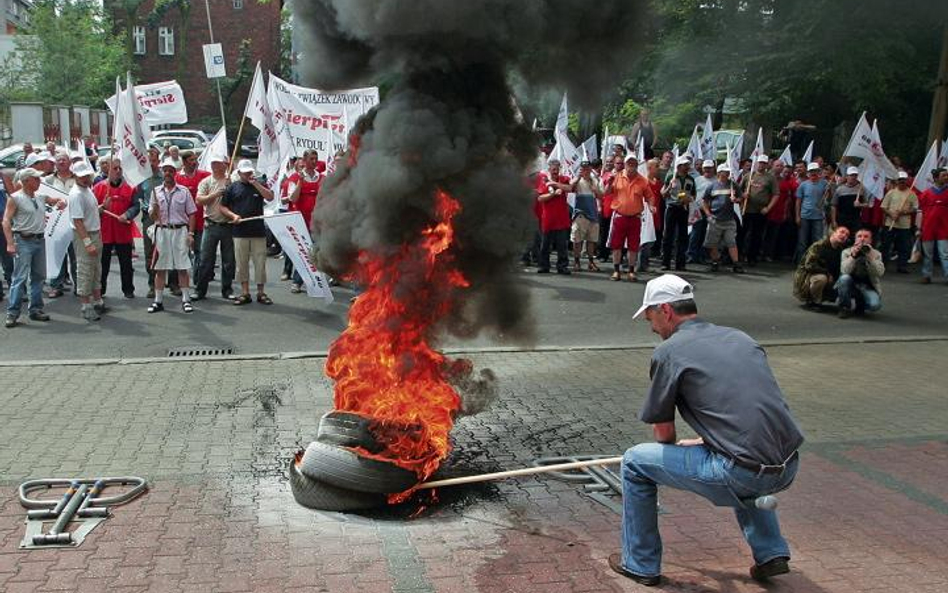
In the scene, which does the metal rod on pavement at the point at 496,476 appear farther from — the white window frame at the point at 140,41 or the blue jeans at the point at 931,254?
the white window frame at the point at 140,41

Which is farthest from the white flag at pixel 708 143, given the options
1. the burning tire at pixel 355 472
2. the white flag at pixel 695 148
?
the burning tire at pixel 355 472

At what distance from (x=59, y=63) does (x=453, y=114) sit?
38.8 metres

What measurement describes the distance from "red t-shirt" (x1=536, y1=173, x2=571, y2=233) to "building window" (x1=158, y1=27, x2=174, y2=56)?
40667 millimetres

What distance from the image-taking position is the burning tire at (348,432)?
5.12m

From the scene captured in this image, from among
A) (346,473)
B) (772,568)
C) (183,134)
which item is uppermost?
(183,134)

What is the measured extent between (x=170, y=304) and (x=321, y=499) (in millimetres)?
7532

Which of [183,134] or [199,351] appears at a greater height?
[183,134]

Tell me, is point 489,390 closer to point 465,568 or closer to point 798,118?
point 465,568

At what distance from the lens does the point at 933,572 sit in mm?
4449

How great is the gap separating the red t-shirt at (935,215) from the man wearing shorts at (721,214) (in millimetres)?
3008

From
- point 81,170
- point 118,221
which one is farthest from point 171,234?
point 81,170

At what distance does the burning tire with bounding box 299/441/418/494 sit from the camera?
5020 millimetres

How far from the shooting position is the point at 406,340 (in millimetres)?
5637

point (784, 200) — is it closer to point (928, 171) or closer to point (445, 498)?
point (928, 171)
